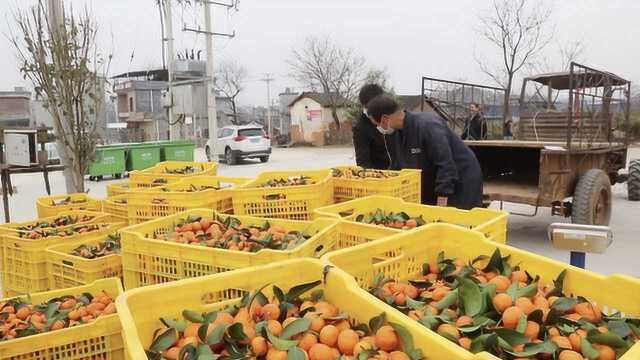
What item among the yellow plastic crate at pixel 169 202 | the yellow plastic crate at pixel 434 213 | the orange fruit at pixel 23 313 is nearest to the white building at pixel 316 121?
the yellow plastic crate at pixel 169 202

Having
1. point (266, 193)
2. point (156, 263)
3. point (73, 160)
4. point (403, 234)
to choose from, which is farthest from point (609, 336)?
point (73, 160)

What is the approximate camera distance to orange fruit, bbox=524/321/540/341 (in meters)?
1.46

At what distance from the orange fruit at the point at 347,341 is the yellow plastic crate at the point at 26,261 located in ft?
8.02

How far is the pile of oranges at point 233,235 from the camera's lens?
2311 mm

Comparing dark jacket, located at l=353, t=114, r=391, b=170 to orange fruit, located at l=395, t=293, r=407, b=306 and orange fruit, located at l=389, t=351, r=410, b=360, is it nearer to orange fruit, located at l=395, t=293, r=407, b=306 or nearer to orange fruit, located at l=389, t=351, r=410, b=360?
orange fruit, located at l=395, t=293, r=407, b=306

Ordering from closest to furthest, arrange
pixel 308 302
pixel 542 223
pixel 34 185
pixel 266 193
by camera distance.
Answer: pixel 308 302 → pixel 266 193 → pixel 542 223 → pixel 34 185

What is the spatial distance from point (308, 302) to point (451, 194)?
2.70m

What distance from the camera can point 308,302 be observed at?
63.9 inches

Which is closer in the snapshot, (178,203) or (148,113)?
(178,203)

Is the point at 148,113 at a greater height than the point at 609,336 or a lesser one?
greater

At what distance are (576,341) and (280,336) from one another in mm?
828

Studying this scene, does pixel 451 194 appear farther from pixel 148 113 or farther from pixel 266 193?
pixel 148 113

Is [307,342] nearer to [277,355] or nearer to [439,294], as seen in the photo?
[277,355]

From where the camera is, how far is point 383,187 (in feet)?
11.3
